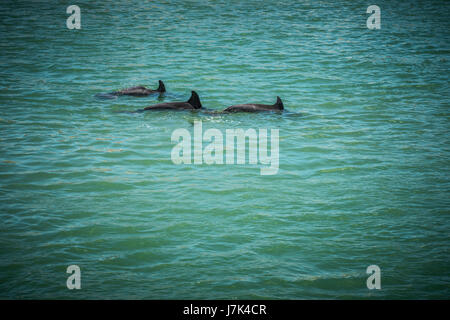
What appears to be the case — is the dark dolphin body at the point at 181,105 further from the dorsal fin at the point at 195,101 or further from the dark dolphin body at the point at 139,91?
the dark dolphin body at the point at 139,91

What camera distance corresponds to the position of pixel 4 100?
15.7 metres

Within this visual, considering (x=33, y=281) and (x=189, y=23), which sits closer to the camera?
(x=33, y=281)

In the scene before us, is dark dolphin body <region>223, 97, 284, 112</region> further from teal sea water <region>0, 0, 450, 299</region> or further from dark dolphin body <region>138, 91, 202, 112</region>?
dark dolphin body <region>138, 91, 202, 112</region>

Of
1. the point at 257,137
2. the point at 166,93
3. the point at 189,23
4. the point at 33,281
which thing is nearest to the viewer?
the point at 33,281

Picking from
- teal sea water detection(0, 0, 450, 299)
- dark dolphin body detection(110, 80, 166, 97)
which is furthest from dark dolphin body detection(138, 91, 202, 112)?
dark dolphin body detection(110, 80, 166, 97)

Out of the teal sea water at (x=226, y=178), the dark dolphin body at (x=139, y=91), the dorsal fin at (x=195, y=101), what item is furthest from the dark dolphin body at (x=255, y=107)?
the dark dolphin body at (x=139, y=91)

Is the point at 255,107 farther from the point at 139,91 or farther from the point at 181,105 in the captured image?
the point at 139,91

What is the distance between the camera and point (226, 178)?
35.3 feet

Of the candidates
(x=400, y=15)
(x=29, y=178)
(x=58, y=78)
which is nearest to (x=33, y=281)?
(x=29, y=178)

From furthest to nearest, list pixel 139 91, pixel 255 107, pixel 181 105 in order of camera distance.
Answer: pixel 139 91
pixel 181 105
pixel 255 107

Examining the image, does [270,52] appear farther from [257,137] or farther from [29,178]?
[29,178]

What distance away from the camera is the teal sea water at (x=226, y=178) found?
24.5ft

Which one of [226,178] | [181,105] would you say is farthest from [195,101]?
[226,178]

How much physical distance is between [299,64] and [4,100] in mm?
11419
